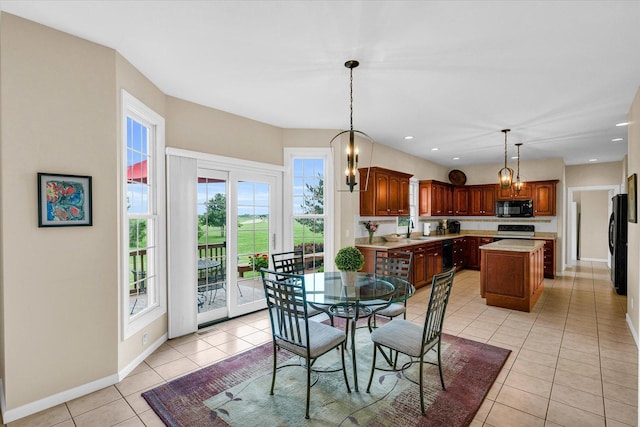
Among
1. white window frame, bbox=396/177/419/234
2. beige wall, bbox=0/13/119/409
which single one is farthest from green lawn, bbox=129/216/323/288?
white window frame, bbox=396/177/419/234

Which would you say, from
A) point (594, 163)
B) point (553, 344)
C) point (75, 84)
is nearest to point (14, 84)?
point (75, 84)

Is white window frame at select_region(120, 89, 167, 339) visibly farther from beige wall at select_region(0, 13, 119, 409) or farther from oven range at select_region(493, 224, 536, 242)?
oven range at select_region(493, 224, 536, 242)

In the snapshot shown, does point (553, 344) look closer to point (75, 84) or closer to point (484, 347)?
point (484, 347)

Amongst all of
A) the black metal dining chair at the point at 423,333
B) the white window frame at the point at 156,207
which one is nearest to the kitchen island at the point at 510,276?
the black metal dining chair at the point at 423,333

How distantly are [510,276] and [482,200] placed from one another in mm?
3881

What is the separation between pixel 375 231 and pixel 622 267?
4.34 m

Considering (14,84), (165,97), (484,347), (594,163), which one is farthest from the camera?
(594,163)

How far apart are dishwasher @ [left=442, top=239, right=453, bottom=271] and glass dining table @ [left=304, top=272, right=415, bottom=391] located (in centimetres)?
410

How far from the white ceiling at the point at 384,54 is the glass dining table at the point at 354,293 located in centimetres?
204

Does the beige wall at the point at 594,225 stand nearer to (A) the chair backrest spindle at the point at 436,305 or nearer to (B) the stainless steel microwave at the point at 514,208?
(B) the stainless steel microwave at the point at 514,208

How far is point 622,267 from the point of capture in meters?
5.39

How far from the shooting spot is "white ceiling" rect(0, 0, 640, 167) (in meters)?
2.05

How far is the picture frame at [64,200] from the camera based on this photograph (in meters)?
2.29

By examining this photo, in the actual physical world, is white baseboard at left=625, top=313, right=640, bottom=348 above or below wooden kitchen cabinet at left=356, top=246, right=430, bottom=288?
below
